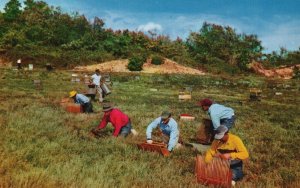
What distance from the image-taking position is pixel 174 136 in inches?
→ 443

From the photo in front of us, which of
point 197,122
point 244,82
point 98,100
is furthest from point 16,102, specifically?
point 244,82

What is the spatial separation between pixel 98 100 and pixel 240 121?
8.64 metres

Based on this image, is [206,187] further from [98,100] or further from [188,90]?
[188,90]

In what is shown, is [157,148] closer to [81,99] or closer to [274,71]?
[81,99]

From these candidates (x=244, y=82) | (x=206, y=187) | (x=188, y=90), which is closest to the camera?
(x=206, y=187)

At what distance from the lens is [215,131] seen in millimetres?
10352

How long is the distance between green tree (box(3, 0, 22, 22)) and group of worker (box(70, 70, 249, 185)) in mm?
54657

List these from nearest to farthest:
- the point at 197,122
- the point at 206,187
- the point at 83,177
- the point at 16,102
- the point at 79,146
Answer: the point at 83,177 < the point at 206,187 < the point at 79,146 < the point at 197,122 < the point at 16,102

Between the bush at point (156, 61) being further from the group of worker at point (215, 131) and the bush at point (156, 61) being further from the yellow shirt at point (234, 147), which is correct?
the yellow shirt at point (234, 147)

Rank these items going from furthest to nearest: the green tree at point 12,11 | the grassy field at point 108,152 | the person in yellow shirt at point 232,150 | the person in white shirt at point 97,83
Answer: the green tree at point 12,11 → the person in white shirt at point 97,83 → the person in yellow shirt at point 232,150 → the grassy field at point 108,152

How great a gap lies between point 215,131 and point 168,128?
171 cm

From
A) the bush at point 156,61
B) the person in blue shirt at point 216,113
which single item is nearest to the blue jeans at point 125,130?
the person in blue shirt at point 216,113

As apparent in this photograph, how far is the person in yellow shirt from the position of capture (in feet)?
28.1

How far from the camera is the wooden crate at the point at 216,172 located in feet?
27.0
